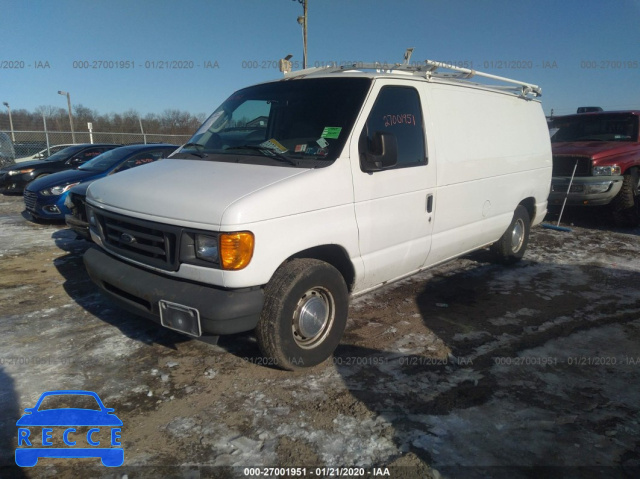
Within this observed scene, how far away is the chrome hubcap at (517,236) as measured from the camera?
19.7 feet

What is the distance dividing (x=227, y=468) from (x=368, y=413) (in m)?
0.95

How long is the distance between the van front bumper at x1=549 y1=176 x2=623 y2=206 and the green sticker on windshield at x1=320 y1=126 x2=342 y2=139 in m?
6.89

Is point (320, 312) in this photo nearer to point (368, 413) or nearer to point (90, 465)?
point (368, 413)

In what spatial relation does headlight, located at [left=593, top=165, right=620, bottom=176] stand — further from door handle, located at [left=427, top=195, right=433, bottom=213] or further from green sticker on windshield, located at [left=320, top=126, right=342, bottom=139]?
green sticker on windshield, located at [left=320, top=126, right=342, bottom=139]

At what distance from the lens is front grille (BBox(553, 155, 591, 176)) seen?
840cm

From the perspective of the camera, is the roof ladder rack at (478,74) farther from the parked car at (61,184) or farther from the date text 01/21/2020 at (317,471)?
the parked car at (61,184)

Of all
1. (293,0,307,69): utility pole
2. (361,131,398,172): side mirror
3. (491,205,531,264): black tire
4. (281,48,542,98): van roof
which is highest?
(293,0,307,69): utility pole

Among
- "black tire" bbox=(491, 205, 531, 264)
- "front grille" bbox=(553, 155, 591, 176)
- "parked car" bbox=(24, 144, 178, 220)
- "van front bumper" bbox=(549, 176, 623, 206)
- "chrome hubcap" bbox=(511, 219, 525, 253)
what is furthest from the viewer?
"front grille" bbox=(553, 155, 591, 176)

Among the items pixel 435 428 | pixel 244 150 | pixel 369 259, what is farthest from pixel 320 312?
pixel 244 150

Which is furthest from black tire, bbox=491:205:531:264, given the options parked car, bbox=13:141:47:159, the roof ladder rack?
parked car, bbox=13:141:47:159

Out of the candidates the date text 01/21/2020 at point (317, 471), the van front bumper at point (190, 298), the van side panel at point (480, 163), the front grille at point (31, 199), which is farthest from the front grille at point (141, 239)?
the front grille at point (31, 199)

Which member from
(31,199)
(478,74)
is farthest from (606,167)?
(31,199)

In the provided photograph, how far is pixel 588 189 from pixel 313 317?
24.1 ft

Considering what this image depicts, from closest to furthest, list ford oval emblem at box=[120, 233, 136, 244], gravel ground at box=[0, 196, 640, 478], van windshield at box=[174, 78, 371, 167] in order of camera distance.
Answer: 1. gravel ground at box=[0, 196, 640, 478]
2. ford oval emblem at box=[120, 233, 136, 244]
3. van windshield at box=[174, 78, 371, 167]
